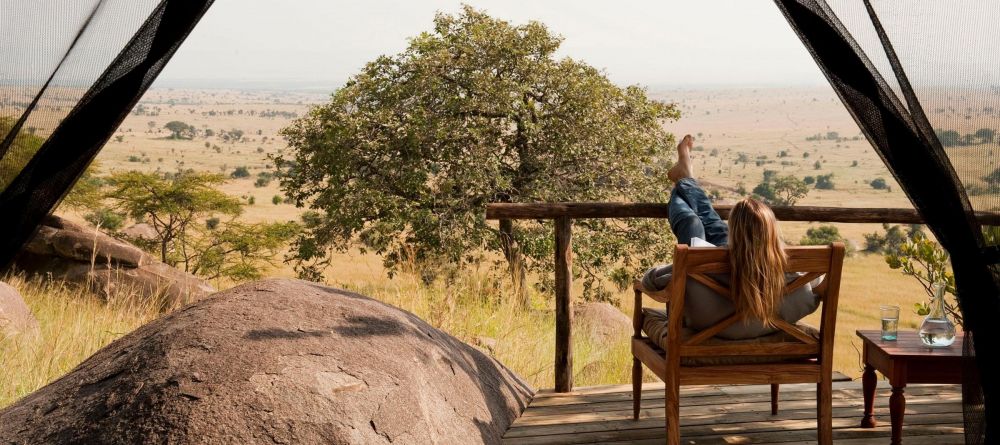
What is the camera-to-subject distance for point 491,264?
600 inches

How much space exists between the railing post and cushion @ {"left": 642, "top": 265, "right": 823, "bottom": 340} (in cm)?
98

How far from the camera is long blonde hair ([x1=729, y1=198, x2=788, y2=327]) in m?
3.12

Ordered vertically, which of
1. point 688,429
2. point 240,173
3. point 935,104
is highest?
point 935,104

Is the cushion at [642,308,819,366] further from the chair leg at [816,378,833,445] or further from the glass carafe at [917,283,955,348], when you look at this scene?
the glass carafe at [917,283,955,348]

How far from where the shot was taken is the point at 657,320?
142 inches

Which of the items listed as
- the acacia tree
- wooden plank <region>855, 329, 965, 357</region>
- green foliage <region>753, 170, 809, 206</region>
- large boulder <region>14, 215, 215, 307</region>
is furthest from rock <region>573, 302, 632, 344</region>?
green foliage <region>753, 170, 809, 206</region>

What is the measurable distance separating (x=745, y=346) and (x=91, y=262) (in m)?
6.69

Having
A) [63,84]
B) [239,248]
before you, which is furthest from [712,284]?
[239,248]

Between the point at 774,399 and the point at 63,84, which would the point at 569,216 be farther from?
the point at 63,84

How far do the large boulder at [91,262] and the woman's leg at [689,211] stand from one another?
5154 millimetres

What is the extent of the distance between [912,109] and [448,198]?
9.85m

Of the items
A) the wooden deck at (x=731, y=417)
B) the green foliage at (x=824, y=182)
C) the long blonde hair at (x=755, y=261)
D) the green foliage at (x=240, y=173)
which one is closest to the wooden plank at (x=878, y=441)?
the wooden deck at (x=731, y=417)

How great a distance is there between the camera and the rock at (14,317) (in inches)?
208

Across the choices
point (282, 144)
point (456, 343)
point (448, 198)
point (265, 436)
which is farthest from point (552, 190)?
point (282, 144)
